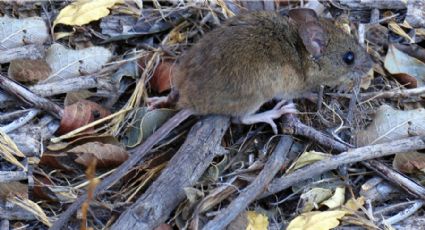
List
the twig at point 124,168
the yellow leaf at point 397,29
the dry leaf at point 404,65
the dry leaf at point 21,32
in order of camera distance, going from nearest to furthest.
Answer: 1. the twig at point 124,168
2. the dry leaf at point 21,32
3. the dry leaf at point 404,65
4. the yellow leaf at point 397,29

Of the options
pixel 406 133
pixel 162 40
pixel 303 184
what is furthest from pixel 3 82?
pixel 406 133

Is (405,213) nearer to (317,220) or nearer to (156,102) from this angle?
(317,220)

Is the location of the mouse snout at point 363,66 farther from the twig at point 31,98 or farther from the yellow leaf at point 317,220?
the twig at point 31,98

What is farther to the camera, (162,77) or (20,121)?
(162,77)

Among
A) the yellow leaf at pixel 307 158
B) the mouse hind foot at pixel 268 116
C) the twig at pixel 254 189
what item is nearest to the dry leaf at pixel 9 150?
the twig at pixel 254 189

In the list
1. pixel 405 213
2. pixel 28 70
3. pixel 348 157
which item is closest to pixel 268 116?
pixel 348 157
